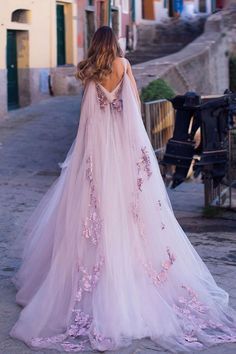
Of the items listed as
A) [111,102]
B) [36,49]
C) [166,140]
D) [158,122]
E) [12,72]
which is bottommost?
[166,140]

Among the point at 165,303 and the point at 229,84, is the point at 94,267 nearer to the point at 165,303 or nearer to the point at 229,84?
the point at 165,303

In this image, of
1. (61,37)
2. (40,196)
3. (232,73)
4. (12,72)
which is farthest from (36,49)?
(232,73)

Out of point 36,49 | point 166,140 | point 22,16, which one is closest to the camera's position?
point 166,140

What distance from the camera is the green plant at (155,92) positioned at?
11.4 m

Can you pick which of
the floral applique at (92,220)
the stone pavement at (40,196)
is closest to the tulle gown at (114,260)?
the floral applique at (92,220)

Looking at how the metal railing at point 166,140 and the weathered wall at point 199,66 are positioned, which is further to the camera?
the weathered wall at point 199,66

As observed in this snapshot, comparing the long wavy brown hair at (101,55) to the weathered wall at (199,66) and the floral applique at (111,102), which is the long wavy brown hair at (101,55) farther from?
the weathered wall at (199,66)

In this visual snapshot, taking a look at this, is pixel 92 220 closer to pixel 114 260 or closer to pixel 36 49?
pixel 114 260

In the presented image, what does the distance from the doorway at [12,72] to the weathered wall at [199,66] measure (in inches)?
102

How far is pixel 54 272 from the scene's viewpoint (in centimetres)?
491

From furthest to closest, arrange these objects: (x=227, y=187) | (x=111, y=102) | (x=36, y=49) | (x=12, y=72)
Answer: (x=36, y=49) → (x=12, y=72) → (x=227, y=187) → (x=111, y=102)

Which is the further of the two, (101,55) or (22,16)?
(22,16)

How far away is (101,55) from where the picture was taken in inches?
193

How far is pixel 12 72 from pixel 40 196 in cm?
762
